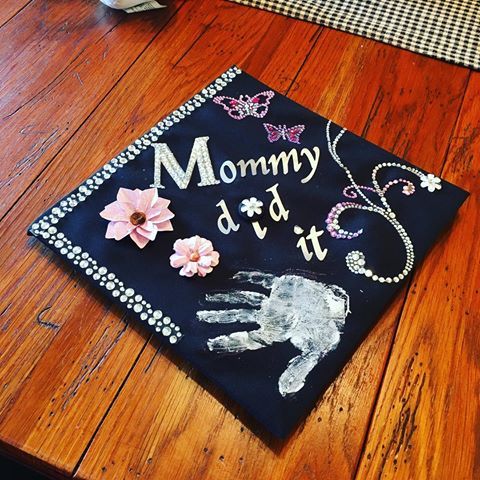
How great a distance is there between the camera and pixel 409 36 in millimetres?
946

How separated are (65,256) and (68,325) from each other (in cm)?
9

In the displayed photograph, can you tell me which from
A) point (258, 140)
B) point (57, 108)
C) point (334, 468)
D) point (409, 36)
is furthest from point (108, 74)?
point (334, 468)

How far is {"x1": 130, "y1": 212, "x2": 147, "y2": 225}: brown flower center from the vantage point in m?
0.68

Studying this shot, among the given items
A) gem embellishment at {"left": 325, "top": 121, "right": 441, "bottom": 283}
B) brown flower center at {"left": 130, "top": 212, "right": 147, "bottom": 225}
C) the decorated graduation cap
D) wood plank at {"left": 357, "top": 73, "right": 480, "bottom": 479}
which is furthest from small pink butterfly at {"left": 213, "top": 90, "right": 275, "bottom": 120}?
wood plank at {"left": 357, "top": 73, "right": 480, "bottom": 479}

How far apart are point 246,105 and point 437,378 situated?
1.50 feet

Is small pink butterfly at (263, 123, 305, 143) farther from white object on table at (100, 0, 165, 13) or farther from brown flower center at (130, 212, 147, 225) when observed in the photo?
white object on table at (100, 0, 165, 13)

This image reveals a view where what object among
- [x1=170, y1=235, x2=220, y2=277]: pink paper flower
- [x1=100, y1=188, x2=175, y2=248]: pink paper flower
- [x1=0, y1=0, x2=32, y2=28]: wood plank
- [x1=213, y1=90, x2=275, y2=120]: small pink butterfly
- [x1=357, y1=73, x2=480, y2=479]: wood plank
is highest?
[x1=0, y1=0, x2=32, y2=28]: wood plank

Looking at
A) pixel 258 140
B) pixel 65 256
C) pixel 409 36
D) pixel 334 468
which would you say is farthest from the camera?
pixel 409 36

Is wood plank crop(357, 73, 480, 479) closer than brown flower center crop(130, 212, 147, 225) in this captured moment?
Yes

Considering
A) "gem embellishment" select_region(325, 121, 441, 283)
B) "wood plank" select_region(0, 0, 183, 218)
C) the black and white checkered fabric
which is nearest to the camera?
"gem embellishment" select_region(325, 121, 441, 283)

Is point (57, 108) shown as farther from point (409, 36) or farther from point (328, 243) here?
point (409, 36)

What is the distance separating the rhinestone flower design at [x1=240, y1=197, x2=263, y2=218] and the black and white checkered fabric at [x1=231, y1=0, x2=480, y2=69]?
43 cm

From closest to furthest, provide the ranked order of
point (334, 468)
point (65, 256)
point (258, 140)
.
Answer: point (334, 468), point (65, 256), point (258, 140)

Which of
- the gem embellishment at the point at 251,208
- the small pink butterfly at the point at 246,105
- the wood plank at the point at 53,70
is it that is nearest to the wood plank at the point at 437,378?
the gem embellishment at the point at 251,208
